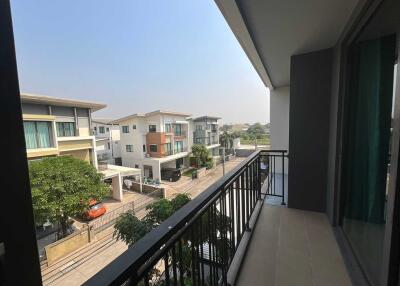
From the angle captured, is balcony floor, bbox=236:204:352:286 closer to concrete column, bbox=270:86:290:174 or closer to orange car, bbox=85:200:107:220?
concrete column, bbox=270:86:290:174

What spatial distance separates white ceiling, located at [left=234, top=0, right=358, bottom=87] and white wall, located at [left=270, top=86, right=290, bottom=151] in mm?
2471

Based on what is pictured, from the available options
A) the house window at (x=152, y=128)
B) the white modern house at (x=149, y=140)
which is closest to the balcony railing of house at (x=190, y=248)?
the white modern house at (x=149, y=140)

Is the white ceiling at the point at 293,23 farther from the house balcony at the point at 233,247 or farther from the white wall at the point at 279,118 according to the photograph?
the white wall at the point at 279,118

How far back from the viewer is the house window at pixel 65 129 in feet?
27.3

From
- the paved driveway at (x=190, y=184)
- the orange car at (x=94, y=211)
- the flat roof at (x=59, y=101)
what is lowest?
the paved driveway at (x=190, y=184)

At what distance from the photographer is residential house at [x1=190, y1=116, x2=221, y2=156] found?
19297 millimetres

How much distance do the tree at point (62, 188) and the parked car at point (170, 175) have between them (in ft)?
24.0

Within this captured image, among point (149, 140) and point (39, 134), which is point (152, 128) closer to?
point (149, 140)

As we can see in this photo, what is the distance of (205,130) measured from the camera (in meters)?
19.7

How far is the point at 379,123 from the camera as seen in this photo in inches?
54.3

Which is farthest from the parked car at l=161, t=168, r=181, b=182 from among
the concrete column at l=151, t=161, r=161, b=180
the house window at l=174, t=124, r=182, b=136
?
the house window at l=174, t=124, r=182, b=136

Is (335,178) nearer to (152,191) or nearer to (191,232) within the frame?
(191,232)

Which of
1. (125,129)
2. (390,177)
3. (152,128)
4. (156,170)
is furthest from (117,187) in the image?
(390,177)

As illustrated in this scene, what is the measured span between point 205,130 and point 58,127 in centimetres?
1312
